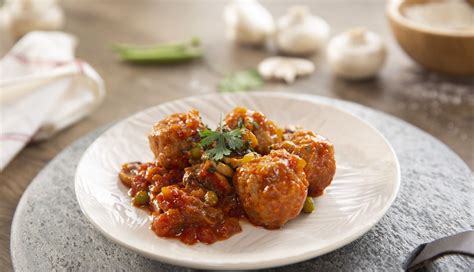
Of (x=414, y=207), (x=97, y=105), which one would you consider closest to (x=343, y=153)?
(x=414, y=207)

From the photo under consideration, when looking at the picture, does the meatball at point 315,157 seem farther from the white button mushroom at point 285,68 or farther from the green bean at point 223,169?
the white button mushroom at point 285,68

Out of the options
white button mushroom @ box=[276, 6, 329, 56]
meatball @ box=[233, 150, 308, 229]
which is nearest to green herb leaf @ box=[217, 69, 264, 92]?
white button mushroom @ box=[276, 6, 329, 56]

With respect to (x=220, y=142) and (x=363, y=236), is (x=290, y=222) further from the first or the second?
(x=220, y=142)

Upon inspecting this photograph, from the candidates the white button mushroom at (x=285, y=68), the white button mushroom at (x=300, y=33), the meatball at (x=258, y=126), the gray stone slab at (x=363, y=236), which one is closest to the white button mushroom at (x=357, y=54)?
the white button mushroom at (x=285, y=68)

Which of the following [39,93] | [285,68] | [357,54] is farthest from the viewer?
[285,68]

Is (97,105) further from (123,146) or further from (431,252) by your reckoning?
(431,252)

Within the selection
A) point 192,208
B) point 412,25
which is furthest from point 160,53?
point 192,208
